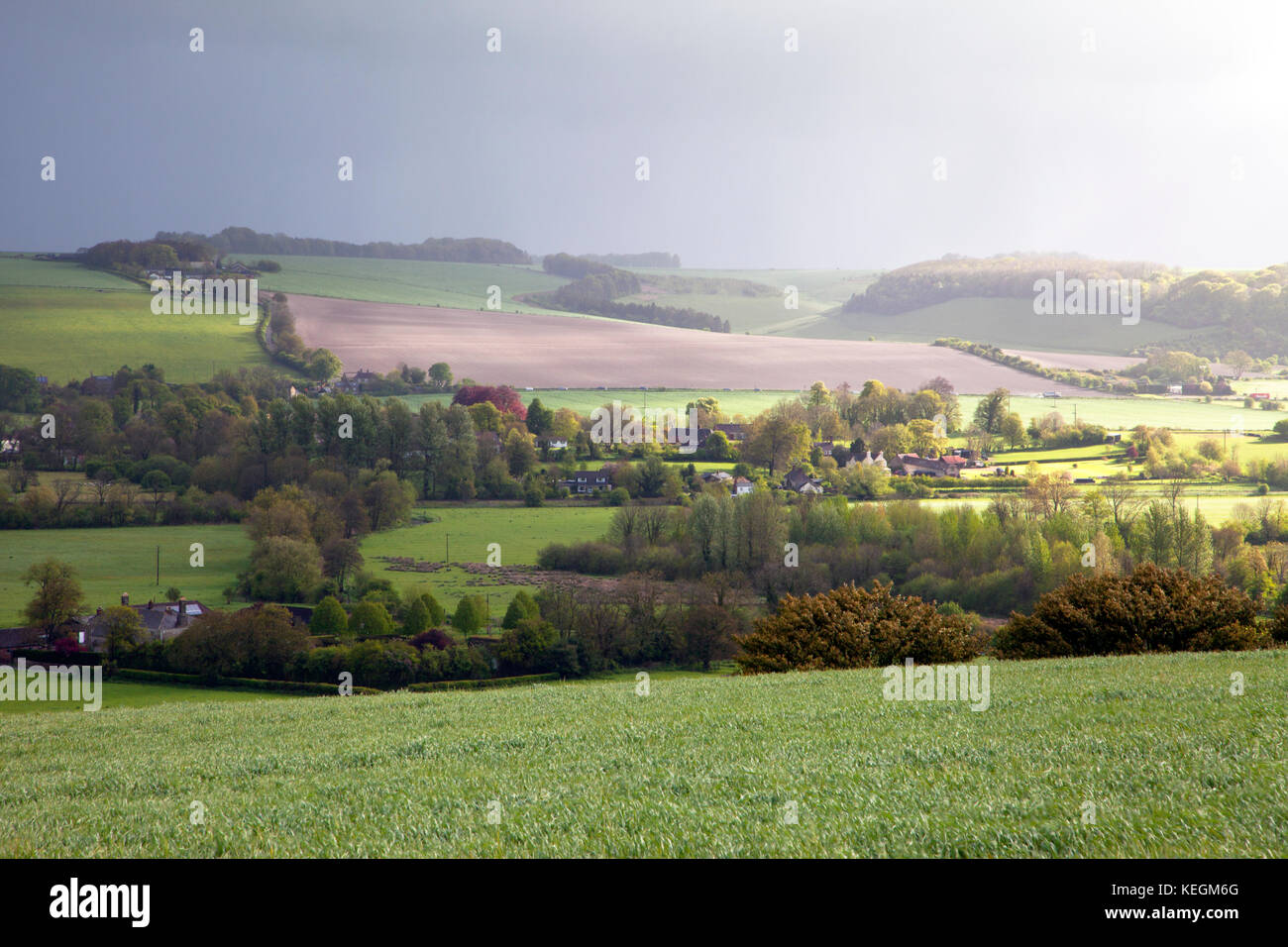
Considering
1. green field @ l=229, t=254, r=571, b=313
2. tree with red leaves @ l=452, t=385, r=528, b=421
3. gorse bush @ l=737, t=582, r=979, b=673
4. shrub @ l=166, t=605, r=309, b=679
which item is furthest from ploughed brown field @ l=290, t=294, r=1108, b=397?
gorse bush @ l=737, t=582, r=979, b=673

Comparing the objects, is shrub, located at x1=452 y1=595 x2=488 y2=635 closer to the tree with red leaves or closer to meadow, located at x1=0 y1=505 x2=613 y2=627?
meadow, located at x1=0 y1=505 x2=613 y2=627

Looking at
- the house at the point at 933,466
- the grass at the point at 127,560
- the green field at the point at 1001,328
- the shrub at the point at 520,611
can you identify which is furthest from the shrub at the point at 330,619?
the green field at the point at 1001,328

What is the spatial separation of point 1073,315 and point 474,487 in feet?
382


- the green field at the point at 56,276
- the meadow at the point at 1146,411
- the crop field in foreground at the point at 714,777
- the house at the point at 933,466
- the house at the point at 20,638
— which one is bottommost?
the house at the point at 20,638

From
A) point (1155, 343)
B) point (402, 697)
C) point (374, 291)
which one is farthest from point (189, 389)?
point (1155, 343)

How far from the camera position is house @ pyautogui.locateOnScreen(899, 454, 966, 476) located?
8962 centimetres

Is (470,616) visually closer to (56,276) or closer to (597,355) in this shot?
(597,355)

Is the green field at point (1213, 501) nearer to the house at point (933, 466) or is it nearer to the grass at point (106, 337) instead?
the house at point (933, 466)

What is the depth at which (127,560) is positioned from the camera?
6153 centimetres

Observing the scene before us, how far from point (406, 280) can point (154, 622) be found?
412 ft

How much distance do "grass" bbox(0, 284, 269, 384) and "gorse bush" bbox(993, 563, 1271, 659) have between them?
342ft

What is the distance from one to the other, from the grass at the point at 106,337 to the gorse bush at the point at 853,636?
9992 centimetres

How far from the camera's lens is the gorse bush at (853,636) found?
21.0m
